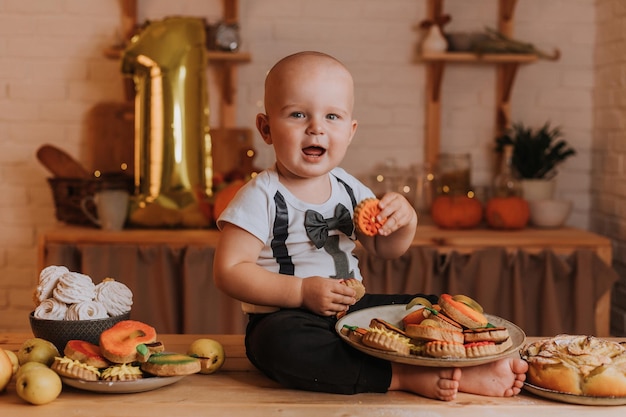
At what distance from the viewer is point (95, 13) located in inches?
129

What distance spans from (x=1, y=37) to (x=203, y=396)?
7.86ft

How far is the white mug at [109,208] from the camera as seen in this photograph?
2871mm

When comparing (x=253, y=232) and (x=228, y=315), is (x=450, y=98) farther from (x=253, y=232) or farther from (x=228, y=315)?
(x=253, y=232)

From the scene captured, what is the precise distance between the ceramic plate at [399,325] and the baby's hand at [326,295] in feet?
0.14

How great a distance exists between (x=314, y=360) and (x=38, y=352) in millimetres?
484

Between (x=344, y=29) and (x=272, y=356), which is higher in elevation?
(x=344, y=29)

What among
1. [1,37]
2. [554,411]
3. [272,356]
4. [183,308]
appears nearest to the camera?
[554,411]

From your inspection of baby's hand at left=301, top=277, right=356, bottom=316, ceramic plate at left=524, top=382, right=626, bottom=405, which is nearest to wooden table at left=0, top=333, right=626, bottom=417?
ceramic plate at left=524, top=382, right=626, bottom=405

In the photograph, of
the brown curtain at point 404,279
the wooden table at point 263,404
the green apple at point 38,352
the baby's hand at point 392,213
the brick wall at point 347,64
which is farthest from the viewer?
the brick wall at point 347,64

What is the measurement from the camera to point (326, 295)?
1.45 m

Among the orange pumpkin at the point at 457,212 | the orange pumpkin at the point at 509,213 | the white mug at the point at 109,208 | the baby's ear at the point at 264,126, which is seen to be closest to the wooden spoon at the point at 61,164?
the white mug at the point at 109,208

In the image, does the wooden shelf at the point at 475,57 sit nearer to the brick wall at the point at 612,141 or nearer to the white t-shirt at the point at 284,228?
the brick wall at the point at 612,141

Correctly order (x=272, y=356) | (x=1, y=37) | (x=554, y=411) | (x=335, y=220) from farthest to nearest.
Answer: (x=1, y=37) < (x=335, y=220) < (x=272, y=356) < (x=554, y=411)

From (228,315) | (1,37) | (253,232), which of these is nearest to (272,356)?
(253,232)
